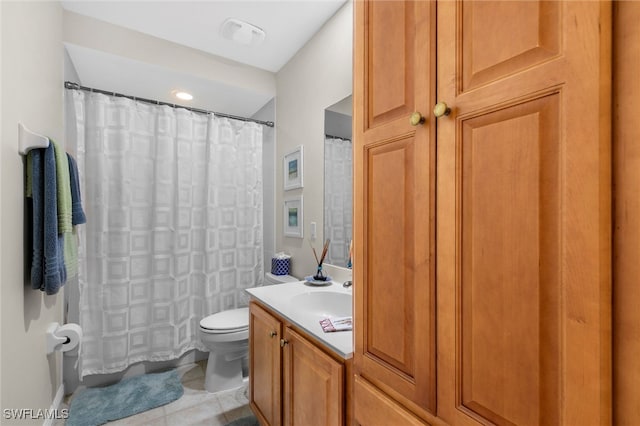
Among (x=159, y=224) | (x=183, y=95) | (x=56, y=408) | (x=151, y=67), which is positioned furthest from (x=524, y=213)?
(x=183, y=95)

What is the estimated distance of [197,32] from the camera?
2.04 m

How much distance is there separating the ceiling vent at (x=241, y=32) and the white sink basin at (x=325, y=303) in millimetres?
1797

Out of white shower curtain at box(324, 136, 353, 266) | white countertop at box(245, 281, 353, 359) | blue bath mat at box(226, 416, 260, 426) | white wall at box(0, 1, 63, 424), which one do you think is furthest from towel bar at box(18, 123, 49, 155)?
blue bath mat at box(226, 416, 260, 426)

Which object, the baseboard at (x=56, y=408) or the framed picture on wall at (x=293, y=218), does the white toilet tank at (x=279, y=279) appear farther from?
the baseboard at (x=56, y=408)

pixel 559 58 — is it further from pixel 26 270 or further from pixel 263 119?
pixel 263 119

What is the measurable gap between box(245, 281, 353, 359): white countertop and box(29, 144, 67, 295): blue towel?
868 mm

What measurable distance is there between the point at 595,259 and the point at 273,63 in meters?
2.53

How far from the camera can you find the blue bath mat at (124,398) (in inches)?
68.9

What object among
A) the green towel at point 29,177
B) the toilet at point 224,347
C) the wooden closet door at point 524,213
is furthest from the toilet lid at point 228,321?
the wooden closet door at point 524,213

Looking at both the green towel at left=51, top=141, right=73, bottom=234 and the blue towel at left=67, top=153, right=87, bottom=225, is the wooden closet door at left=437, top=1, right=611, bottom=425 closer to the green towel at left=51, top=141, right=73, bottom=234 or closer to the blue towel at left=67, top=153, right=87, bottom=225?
the green towel at left=51, top=141, right=73, bottom=234

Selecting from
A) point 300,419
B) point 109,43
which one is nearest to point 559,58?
point 300,419

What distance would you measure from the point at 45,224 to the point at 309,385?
131 centimetres

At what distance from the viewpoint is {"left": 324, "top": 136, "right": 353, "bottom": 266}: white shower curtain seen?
1750mm

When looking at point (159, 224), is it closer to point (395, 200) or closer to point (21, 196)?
point (21, 196)
